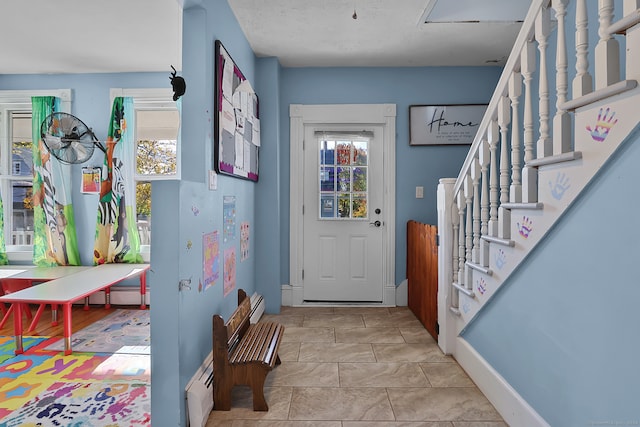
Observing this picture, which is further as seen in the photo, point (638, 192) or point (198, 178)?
point (198, 178)

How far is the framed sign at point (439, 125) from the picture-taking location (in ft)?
12.8

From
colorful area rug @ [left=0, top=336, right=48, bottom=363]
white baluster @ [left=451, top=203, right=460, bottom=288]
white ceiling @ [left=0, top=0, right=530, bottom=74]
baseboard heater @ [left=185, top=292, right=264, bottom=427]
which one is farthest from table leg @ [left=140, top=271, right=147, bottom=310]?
white baluster @ [left=451, top=203, right=460, bottom=288]

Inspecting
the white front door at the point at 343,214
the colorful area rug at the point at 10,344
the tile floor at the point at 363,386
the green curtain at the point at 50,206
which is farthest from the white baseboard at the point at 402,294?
the green curtain at the point at 50,206

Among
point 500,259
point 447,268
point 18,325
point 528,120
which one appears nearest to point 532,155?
point 528,120

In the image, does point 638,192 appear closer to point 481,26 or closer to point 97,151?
point 481,26

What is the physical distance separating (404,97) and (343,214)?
4.60 feet

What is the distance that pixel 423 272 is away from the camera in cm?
334

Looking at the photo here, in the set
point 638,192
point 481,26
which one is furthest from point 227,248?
point 481,26

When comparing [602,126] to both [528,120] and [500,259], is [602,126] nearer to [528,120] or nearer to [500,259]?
[528,120]

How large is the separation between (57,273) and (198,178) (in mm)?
2518

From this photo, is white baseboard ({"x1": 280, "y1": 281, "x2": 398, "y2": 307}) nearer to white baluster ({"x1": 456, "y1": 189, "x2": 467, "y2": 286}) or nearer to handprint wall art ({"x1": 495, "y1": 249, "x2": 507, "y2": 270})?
white baluster ({"x1": 456, "y1": 189, "x2": 467, "y2": 286})

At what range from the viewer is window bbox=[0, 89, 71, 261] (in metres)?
4.16

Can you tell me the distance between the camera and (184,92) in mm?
2031

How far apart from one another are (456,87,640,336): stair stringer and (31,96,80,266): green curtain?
410 cm
